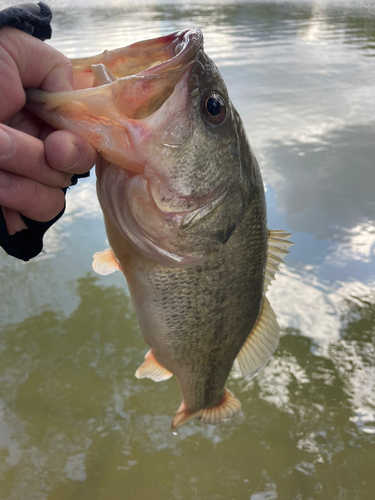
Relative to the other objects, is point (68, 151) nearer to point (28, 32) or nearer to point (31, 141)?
point (31, 141)

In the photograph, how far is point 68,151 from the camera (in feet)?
3.09

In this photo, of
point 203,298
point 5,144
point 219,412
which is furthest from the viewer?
point 219,412

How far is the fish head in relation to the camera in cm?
94

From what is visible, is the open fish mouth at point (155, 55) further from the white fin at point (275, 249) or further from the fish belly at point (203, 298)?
the white fin at point (275, 249)

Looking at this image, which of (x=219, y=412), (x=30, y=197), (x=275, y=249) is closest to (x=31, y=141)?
(x=30, y=197)

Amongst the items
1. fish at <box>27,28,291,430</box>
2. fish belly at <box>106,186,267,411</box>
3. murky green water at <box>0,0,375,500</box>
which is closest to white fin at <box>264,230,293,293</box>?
fish at <box>27,28,291,430</box>

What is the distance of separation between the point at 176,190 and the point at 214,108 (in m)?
0.25

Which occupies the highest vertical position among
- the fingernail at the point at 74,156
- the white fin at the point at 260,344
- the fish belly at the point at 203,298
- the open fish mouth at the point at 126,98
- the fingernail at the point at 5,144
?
the open fish mouth at the point at 126,98

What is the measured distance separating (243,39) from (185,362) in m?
9.47

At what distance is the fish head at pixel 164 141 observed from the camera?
0.94 m

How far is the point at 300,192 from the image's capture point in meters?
3.85

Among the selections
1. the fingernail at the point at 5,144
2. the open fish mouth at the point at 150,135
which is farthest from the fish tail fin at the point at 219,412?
the fingernail at the point at 5,144

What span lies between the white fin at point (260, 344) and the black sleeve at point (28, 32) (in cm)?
94

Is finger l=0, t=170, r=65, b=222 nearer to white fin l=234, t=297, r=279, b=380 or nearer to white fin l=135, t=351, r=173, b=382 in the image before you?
white fin l=135, t=351, r=173, b=382
